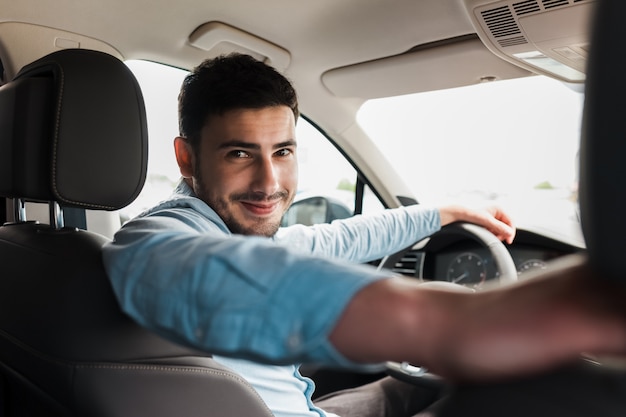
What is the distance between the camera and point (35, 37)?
2070mm

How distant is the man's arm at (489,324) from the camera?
442 millimetres

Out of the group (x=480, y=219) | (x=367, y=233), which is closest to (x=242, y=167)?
(x=367, y=233)

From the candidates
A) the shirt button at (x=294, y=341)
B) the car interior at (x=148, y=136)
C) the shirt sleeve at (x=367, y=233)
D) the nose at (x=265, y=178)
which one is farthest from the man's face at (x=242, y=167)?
Answer: the shirt button at (x=294, y=341)

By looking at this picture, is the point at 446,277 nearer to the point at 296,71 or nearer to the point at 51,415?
the point at 296,71

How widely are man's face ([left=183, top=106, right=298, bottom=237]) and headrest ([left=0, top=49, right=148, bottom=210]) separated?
0.67ft

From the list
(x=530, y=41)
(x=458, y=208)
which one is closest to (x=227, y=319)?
(x=530, y=41)

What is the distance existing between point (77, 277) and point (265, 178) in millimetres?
547

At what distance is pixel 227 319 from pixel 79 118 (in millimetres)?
830

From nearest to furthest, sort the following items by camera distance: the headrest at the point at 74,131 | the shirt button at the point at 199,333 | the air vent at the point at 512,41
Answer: the shirt button at the point at 199,333 < the headrest at the point at 74,131 < the air vent at the point at 512,41

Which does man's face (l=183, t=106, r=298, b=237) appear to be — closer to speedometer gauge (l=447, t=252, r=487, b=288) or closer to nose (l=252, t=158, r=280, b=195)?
nose (l=252, t=158, r=280, b=195)

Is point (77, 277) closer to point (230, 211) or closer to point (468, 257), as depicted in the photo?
point (230, 211)

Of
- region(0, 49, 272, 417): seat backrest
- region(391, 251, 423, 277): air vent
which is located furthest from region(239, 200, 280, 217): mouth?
region(391, 251, 423, 277): air vent

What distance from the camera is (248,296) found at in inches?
→ 22.7

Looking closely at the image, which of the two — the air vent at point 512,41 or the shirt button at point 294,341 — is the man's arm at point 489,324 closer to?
the shirt button at point 294,341
